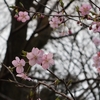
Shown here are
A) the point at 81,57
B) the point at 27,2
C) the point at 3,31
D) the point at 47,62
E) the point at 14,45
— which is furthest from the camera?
the point at 81,57

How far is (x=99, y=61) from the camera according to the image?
5.49 ft

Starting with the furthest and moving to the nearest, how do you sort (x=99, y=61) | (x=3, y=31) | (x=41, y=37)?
1. (x=3, y=31)
2. (x=41, y=37)
3. (x=99, y=61)

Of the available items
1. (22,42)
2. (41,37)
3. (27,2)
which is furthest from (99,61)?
(41,37)

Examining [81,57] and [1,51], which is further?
[81,57]

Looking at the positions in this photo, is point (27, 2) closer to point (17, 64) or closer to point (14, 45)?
point (14, 45)

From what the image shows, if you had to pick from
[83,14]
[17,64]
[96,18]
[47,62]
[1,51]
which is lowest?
[47,62]

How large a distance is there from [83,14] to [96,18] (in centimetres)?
18

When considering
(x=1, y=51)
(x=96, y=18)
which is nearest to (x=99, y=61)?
(x=96, y=18)

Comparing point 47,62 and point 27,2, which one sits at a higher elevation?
point 27,2

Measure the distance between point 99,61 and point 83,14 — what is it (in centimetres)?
33

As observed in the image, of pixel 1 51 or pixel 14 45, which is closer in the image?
pixel 14 45

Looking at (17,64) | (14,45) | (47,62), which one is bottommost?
(47,62)

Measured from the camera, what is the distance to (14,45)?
4.30 m

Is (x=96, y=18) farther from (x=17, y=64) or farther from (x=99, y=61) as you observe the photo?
(x=17, y=64)
